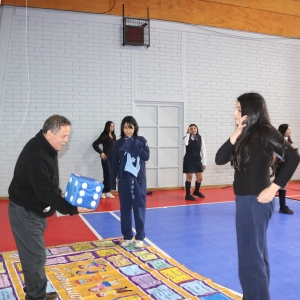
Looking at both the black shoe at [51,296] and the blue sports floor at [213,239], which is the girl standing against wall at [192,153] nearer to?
the blue sports floor at [213,239]

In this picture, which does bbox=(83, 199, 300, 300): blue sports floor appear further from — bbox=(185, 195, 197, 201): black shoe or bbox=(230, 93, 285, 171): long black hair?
bbox=(230, 93, 285, 171): long black hair

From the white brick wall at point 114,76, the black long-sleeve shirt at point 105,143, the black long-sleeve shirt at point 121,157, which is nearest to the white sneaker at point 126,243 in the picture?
the black long-sleeve shirt at point 121,157

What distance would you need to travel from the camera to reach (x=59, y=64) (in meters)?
8.20

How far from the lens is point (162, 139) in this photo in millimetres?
9266

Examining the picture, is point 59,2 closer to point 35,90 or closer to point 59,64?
point 59,64

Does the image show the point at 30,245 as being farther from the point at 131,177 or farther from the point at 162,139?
the point at 162,139

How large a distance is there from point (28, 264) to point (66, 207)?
537mm

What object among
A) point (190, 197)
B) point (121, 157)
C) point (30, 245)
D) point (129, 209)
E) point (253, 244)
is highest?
point (121, 157)

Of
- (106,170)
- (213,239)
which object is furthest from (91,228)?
(106,170)

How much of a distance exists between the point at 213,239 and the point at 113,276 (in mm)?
1795

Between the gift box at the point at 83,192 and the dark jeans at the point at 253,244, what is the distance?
1.05 m

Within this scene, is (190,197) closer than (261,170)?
No

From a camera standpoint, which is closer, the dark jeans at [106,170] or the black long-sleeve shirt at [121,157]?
the black long-sleeve shirt at [121,157]

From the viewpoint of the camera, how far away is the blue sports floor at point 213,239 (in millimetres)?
3623
